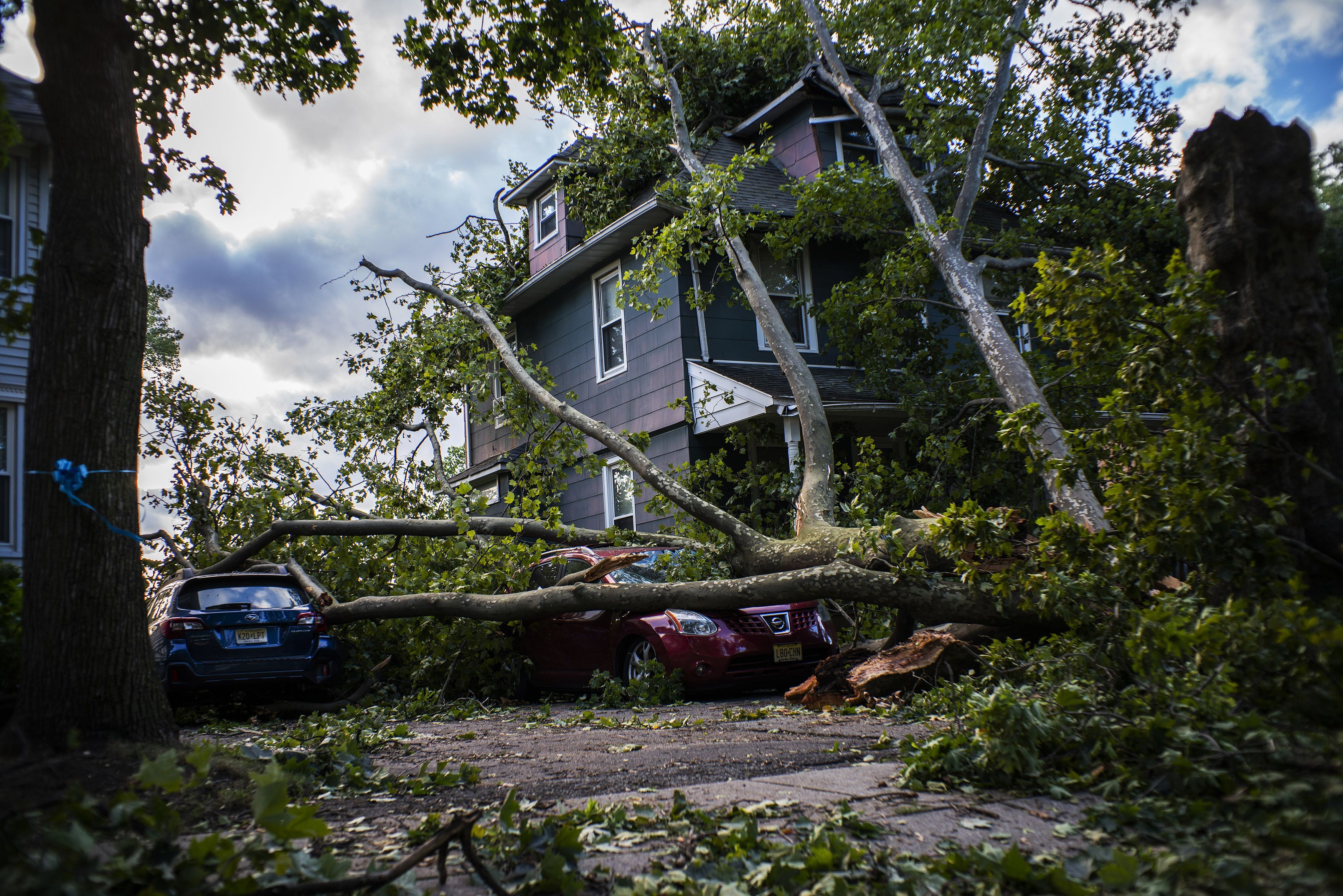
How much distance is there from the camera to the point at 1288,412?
12.4ft

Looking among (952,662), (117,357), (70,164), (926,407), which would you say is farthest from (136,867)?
(926,407)

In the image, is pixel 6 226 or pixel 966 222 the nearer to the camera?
pixel 6 226

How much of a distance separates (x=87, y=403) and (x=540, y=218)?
15930 millimetres

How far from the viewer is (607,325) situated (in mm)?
16422

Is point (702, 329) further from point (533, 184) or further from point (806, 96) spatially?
point (533, 184)

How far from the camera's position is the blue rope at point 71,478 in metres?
3.64

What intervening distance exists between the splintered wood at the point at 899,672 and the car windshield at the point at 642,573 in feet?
7.01

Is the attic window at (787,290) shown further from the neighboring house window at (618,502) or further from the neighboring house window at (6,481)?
the neighboring house window at (6,481)

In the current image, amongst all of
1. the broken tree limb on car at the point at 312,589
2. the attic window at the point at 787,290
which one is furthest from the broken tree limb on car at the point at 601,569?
the attic window at the point at 787,290

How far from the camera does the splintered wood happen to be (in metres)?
6.71

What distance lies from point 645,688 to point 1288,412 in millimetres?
5616

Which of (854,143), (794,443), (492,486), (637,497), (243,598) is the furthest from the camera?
(492,486)

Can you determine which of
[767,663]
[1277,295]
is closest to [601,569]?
[767,663]

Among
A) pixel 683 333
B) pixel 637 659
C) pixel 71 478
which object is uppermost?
pixel 683 333
